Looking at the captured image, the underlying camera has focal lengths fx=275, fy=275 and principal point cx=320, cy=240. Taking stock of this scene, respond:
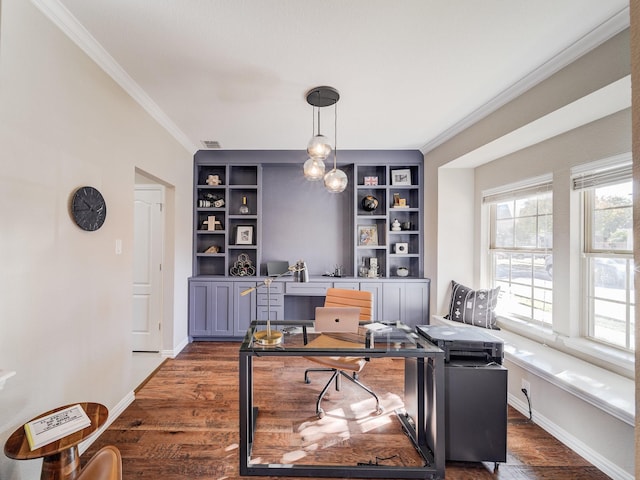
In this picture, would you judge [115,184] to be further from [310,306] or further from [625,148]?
[625,148]

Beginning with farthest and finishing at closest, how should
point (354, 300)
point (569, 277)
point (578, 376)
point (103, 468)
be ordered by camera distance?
point (354, 300) → point (569, 277) → point (578, 376) → point (103, 468)

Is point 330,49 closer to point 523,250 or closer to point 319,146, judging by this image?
point 319,146

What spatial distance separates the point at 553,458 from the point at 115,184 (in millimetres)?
3673

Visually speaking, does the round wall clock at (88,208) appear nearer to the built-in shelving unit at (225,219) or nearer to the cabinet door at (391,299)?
the built-in shelving unit at (225,219)

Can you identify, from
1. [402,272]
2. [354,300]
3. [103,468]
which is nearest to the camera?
[103,468]

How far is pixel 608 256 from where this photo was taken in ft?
6.68

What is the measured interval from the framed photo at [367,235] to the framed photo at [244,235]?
5.35ft

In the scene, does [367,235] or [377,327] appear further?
[367,235]

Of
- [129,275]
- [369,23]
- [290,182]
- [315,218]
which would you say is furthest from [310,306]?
[369,23]

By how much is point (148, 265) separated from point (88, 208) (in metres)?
A: 1.66

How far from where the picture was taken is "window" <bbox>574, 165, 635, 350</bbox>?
195 cm

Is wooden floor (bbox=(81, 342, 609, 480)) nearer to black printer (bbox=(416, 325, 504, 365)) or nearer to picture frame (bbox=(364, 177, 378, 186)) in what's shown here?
black printer (bbox=(416, 325, 504, 365))

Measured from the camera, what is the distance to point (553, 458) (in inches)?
71.3

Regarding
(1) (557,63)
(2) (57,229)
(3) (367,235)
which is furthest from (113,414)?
(1) (557,63)
